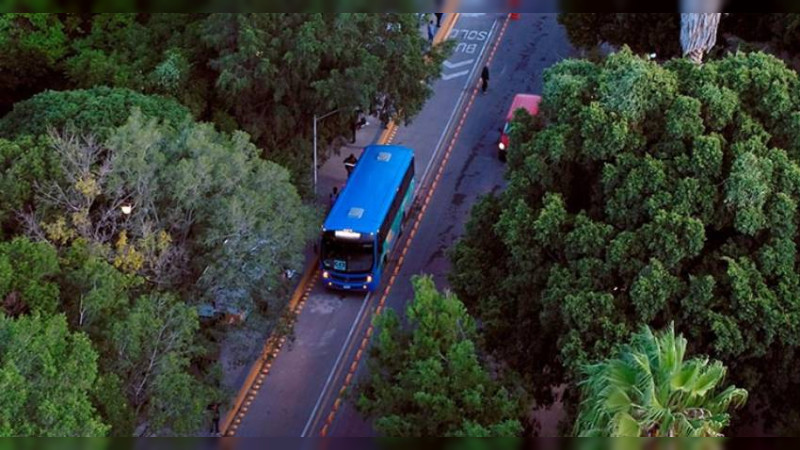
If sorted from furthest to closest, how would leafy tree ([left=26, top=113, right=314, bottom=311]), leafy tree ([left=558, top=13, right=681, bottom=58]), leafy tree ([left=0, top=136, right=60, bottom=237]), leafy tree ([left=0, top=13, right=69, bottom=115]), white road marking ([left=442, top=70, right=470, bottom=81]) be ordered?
1. white road marking ([left=442, top=70, right=470, bottom=81])
2. leafy tree ([left=0, top=13, right=69, bottom=115])
3. leafy tree ([left=558, top=13, right=681, bottom=58])
4. leafy tree ([left=26, top=113, right=314, bottom=311])
5. leafy tree ([left=0, top=136, right=60, bottom=237])

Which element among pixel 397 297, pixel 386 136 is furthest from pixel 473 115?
pixel 397 297

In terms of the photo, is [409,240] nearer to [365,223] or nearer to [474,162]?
[365,223]

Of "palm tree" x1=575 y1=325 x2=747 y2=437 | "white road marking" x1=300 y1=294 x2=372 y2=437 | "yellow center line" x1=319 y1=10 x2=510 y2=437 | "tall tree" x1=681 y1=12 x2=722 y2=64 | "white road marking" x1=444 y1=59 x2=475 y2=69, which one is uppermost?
"palm tree" x1=575 y1=325 x2=747 y2=437

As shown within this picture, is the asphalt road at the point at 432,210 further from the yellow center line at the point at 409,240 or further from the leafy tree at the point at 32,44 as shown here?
the leafy tree at the point at 32,44

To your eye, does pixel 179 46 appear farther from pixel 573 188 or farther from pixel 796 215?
pixel 796 215

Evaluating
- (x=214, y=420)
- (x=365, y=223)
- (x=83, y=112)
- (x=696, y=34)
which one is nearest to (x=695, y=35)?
(x=696, y=34)

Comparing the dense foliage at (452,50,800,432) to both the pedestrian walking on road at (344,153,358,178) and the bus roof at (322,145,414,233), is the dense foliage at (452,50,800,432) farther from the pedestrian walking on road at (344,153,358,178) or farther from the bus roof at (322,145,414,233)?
the pedestrian walking on road at (344,153,358,178)

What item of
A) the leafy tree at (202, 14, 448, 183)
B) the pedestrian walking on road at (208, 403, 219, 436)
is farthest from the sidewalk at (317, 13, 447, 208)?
the pedestrian walking on road at (208, 403, 219, 436)
